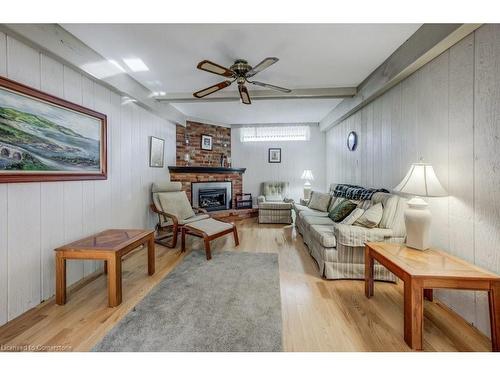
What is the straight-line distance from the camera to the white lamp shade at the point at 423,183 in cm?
165

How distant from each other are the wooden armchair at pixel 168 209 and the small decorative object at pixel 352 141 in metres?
2.96

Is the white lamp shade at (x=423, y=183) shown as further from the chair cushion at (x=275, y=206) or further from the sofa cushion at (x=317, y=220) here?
the chair cushion at (x=275, y=206)

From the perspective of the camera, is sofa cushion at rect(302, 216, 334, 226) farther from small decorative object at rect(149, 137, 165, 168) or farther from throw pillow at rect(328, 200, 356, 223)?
small decorative object at rect(149, 137, 165, 168)

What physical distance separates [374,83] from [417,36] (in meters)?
0.80

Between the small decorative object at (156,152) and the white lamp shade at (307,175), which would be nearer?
the small decorative object at (156,152)

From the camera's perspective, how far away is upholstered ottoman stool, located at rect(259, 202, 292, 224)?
4.71m

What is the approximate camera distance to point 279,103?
393 cm

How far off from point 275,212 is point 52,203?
148 inches

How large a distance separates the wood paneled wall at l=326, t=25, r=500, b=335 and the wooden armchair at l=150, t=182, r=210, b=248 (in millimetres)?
3043

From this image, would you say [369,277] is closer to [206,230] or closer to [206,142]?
[206,230]

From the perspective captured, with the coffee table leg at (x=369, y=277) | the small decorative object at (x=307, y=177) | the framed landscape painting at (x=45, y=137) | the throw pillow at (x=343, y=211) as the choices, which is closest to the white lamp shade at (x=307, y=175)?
the small decorative object at (x=307, y=177)

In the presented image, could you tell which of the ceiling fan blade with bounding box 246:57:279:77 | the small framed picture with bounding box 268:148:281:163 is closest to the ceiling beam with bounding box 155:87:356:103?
the ceiling fan blade with bounding box 246:57:279:77

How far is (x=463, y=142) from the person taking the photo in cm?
161

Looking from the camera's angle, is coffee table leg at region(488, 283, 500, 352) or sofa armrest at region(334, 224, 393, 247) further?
sofa armrest at region(334, 224, 393, 247)
